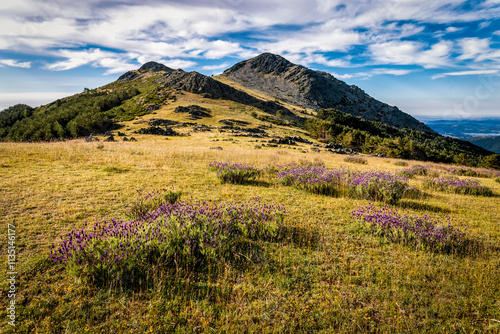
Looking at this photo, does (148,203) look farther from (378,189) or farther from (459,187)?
(459,187)

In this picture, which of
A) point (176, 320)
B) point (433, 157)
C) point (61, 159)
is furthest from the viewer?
point (433, 157)

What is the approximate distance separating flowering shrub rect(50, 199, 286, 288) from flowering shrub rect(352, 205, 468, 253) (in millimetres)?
2791

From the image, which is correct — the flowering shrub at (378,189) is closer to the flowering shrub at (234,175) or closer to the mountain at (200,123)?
the flowering shrub at (234,175)

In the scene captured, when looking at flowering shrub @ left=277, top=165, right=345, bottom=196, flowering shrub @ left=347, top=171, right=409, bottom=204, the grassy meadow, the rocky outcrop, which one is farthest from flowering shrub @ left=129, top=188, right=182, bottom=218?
the rocky outcrop

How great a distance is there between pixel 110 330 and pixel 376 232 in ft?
20.1

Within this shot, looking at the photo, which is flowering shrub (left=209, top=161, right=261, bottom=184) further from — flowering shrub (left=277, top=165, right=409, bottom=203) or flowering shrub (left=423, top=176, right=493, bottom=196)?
flowering shrub (left=423, top=176, right=493, bottom=196)

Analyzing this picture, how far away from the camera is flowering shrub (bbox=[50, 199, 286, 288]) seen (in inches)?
151

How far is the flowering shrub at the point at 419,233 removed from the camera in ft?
17.5

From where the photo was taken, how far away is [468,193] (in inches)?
449

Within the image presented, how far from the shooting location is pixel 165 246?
4309mm

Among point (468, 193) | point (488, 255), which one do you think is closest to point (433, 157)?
point (468, 193)

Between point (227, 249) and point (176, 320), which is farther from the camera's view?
point (227, 249)

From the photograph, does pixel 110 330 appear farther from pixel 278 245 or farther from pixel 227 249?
pixel 278 245

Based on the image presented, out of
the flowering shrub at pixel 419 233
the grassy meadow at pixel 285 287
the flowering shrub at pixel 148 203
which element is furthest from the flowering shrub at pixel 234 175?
the flowering shrub at pixel 419 233
